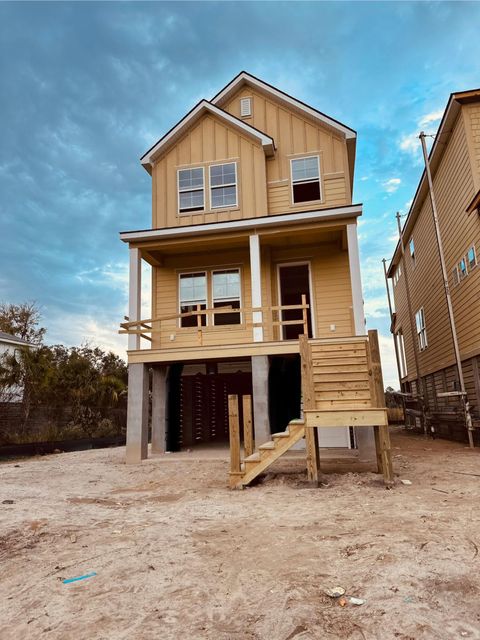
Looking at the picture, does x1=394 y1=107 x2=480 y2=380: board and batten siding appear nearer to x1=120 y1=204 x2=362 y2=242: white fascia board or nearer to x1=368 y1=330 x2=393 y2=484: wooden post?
x1=120 y1=204 x2=362 y2=242: white fascia board

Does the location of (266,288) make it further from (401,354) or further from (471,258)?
(401,354)

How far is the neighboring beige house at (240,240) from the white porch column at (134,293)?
33mm

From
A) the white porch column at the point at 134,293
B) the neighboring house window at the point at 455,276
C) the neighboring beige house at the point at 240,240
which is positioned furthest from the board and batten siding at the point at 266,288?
the neighboring house window at the point at 455,276

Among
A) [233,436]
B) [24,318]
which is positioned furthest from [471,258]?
[24,318]

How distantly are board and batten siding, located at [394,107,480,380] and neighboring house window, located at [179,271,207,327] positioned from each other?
27.0 feet

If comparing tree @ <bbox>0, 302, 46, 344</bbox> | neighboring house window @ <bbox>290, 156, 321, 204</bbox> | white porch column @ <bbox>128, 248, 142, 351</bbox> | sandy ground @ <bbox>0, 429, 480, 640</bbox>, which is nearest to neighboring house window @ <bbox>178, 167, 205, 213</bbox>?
white porch column @ <bbox>128, 248, 142, 351</bbox>

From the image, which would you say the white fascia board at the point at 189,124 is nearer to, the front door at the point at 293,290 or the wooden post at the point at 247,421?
the front door at the point at 293,290

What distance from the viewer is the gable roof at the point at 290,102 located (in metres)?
13.2

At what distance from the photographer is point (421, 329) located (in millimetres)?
19641

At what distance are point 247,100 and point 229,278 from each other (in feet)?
21.6

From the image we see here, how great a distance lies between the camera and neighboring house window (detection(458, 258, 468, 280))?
13.0 m

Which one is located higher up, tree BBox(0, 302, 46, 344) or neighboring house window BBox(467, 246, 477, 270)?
tree BBox(0, 302, 46, 344)

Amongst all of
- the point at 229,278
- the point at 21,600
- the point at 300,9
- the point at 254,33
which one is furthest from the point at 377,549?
the point at 254,33

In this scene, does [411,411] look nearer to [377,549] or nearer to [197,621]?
[377,549]
